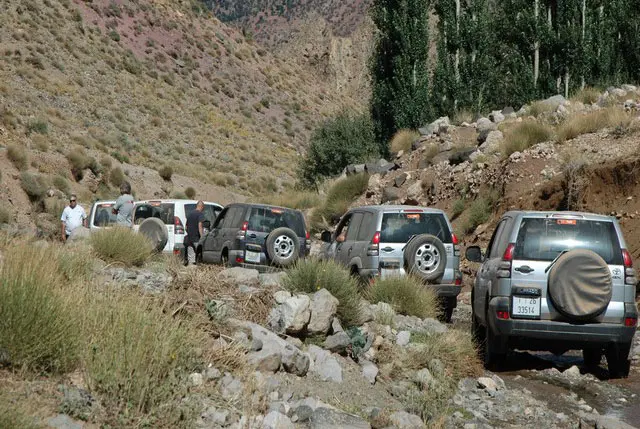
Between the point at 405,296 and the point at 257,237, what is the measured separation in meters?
5.16

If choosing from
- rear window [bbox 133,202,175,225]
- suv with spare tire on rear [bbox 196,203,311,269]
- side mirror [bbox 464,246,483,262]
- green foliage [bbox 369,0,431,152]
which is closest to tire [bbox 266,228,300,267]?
suv with spare tire on rear [bbox 196,203,311,269]

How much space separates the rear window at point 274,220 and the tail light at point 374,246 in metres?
3.95

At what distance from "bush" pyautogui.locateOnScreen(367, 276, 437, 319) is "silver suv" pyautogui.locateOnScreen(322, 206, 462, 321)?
507 millimetres

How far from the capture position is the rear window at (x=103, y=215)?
936 inches

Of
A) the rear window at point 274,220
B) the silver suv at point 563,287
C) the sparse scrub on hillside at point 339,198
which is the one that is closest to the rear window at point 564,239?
the silver suv at point 563,287

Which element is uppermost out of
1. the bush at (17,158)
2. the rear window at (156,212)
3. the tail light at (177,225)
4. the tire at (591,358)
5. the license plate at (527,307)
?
the bush at (17,158)

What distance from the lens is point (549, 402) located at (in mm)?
10281

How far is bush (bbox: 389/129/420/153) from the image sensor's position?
3541 centimetres

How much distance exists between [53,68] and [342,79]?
53.9 m

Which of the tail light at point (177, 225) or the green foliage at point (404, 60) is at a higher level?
the green foliage at point (404, 60)

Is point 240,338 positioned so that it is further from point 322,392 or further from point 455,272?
point 455,272

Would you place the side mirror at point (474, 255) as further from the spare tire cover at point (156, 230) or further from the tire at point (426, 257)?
the spare tire cover at point (156, 230)

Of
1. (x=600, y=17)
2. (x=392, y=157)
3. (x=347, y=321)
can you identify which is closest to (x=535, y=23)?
(x=600, y=17)

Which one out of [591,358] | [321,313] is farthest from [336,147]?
[321,313]
